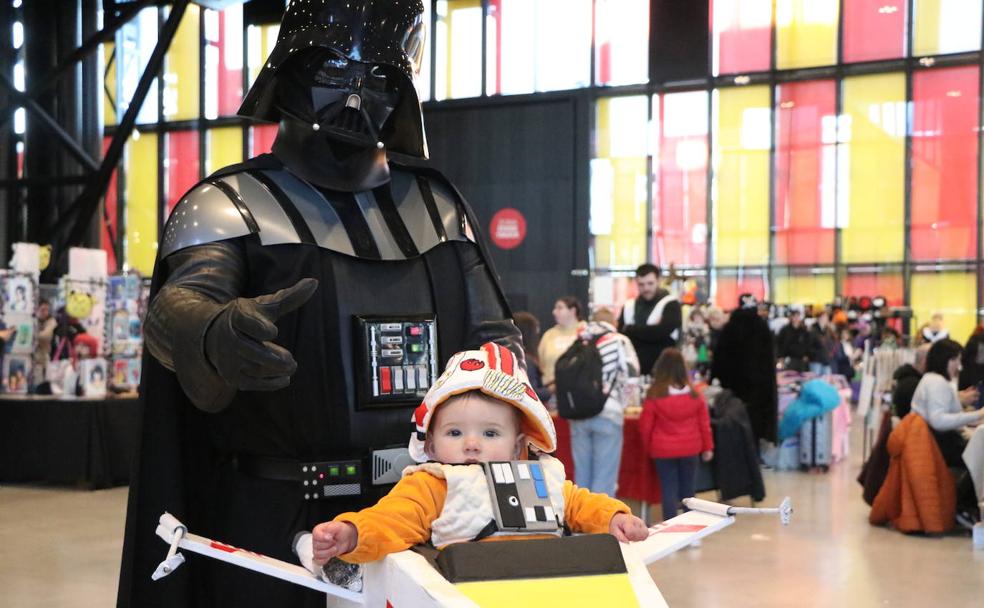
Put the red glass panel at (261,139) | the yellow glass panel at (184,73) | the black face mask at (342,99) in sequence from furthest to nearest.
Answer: the yellow glass panel at (184,73), the red glass panel at (261,139), the black face mask at (342,99)

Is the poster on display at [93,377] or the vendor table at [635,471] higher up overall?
the poster on display at [93,377]

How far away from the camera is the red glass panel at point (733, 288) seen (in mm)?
14672

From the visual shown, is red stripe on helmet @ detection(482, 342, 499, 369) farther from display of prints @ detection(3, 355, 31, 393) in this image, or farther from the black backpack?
display of prints @ detection(3, 355, 31, 393)

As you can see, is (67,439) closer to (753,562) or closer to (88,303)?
(88,303)


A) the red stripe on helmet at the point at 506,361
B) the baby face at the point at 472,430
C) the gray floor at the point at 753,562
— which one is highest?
the red stripe on helmet at the point at 506,361

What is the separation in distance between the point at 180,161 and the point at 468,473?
1705 cm

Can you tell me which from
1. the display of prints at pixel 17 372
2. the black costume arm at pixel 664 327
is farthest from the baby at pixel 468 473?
the display of prints at pixel 17 372

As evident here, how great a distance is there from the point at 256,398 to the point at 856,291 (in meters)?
13.4

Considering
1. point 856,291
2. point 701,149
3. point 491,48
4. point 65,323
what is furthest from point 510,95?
point 65,323

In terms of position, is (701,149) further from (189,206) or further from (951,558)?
(189,206)

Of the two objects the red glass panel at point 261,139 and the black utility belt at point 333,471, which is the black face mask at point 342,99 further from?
the red glass panel at point 261,139

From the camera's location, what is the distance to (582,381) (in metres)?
6.11

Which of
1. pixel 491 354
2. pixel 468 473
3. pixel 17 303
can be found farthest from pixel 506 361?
pixel 17 303

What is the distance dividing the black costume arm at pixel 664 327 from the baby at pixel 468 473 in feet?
18.1
